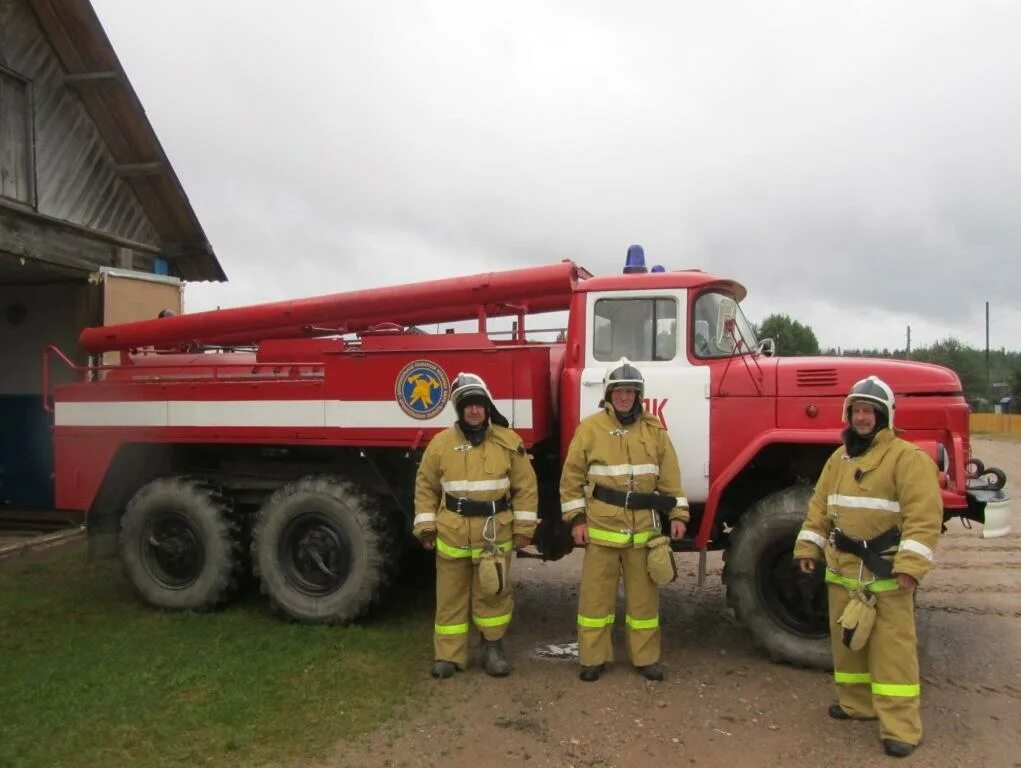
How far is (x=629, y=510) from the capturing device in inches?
201

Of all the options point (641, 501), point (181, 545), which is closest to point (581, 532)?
point (641, 501)

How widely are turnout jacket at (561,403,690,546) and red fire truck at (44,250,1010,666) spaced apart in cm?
42

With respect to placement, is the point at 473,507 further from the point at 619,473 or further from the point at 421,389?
the point at 421,389

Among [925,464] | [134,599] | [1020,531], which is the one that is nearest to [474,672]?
[925,464]

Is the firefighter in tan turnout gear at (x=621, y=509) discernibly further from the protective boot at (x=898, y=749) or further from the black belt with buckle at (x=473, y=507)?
the protective boot at (x=898, y=749)

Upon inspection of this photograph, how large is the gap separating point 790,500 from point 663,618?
170 cm

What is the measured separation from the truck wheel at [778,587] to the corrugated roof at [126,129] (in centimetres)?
789

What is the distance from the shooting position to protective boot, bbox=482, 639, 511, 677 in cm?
525

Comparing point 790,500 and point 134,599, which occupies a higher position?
point 790,500

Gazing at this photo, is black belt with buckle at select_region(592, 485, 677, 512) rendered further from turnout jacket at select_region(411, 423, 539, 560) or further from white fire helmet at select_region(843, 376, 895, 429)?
white fire helmet at select_region(843, 376, 895, 429)

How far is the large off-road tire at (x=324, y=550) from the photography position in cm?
607

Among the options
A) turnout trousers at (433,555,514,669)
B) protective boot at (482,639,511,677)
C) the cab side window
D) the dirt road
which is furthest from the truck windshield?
protective boot at (482,639,511,677)

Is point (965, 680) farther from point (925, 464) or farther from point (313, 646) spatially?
point (313, 646)

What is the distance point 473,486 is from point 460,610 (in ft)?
2.74
